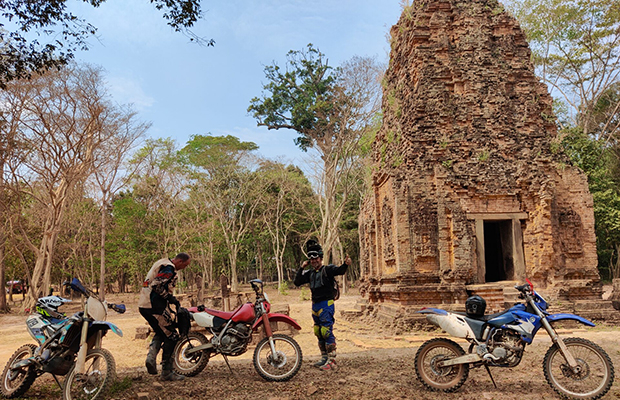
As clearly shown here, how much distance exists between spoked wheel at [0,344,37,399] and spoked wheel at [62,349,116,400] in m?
0.86

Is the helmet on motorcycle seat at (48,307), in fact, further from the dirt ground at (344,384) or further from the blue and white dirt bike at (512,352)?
the blue and white dirt bike at (512,352)

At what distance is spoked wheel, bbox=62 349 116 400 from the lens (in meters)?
4.35

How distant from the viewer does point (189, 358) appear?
570cm

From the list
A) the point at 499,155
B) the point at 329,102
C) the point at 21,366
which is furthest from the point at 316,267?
A: the point at 329,102

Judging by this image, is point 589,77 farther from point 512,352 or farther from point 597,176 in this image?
point 512,352

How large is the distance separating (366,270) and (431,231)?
15.8 ft

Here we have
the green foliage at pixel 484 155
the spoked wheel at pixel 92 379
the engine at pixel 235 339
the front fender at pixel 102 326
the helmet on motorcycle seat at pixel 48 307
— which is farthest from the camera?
the green foliage at pixel 484 155

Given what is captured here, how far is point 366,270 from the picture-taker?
16.4 meters

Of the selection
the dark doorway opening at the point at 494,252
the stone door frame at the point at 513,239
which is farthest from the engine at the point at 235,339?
the dark doorway opening at the point at 494,252

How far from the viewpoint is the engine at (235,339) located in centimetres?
554

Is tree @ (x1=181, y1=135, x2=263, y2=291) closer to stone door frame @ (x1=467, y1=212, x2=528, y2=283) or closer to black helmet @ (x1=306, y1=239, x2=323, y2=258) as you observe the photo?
stone door frame @ (x1=467, y1=212, x2=528, y2=283)

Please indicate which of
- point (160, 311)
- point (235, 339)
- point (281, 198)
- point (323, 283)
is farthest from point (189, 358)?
point (281, 198)

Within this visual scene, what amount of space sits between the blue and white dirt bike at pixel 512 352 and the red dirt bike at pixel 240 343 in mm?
1635

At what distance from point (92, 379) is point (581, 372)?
4976 millimetres
